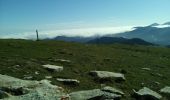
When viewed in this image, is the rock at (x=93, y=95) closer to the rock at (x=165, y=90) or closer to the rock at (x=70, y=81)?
the rock at (x=70, y=81)

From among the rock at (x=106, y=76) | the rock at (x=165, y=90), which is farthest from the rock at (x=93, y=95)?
the rock at (x=165, y=90)

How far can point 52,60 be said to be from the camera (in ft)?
99.3

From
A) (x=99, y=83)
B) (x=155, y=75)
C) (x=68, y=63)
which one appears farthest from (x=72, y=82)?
(x=155, y=75)

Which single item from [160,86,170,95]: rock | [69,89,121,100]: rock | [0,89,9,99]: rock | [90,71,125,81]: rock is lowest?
[160,86,170,95]: rock

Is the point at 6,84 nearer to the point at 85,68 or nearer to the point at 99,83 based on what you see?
the point at 99,83

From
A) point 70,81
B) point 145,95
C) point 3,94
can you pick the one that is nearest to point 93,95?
point 70,81

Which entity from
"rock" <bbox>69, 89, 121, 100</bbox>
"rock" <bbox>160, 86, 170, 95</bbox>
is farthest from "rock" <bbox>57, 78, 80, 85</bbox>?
"rock" <bbox>160, 86, 170, 95</bbox>

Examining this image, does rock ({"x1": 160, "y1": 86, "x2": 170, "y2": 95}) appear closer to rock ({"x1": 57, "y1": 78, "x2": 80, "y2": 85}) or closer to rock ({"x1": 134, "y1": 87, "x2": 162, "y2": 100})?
rock ({"x1": 134, "y1": 87, "x2": 162, "y2": 100})

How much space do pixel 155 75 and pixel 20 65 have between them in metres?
11.8

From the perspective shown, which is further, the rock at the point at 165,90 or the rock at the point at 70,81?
the rock at the point at 165,90

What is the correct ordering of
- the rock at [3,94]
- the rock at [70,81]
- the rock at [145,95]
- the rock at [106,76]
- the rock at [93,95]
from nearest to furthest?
1. the rock at [3,94]
2. the rock at [93,95]
3. the rock at [145,95]
4. the rock at [70,81]
5. the rock at [106,76]

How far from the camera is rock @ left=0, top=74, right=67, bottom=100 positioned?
57.3 ft

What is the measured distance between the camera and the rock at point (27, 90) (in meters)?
17.5

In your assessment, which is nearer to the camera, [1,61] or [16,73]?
[16,73]
